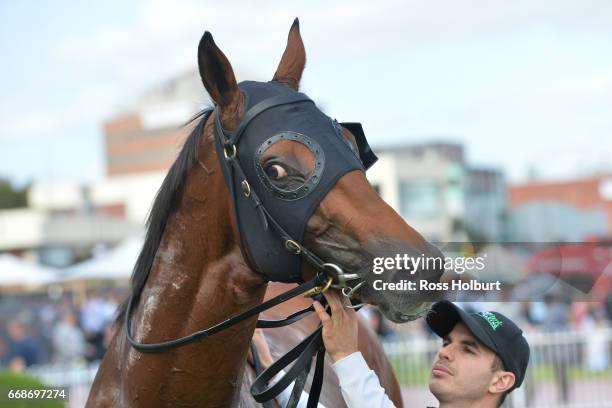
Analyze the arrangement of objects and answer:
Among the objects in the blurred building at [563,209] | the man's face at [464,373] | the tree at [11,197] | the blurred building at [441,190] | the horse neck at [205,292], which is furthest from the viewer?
the tree at [11,197]

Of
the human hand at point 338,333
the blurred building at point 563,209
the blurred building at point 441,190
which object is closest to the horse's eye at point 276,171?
the human hand at point 338,333

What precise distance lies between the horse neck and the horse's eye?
199 millimetres

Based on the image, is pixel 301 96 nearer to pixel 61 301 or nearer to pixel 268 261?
pixel 268 261

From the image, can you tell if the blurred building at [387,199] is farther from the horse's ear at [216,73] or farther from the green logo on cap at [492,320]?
the horse's ear at [216,73]

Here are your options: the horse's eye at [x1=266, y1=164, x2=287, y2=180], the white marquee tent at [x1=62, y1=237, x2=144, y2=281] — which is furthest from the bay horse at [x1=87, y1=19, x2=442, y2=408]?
the white marquee tent at [x1=62, y1=237, x2=144, y2=281]

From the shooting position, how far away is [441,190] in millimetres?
42688

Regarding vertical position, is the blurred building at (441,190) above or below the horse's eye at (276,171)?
above

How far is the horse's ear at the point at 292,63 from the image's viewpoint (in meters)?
3.19

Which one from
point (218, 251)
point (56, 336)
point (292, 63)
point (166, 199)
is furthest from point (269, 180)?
point (56, 336)

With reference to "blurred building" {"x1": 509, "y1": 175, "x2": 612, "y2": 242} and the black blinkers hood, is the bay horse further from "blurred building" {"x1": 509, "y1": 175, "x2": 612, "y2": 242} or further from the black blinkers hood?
"blurred building" {"x1": 509, "y1": 175, "x2": 612, "y2": 242}

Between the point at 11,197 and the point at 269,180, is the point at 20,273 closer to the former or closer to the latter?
the point at 269,180

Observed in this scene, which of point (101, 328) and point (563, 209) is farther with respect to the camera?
point (563, 209)

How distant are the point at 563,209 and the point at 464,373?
4655cm

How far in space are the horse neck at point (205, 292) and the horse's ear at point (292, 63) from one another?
0.34 m
